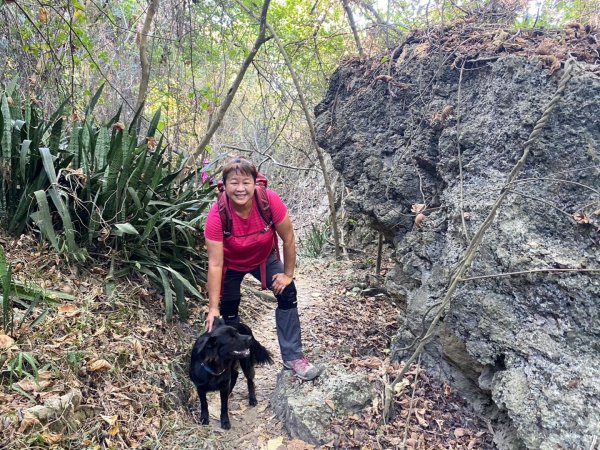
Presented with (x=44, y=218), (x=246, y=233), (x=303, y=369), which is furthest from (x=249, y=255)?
(x=44, y=218)

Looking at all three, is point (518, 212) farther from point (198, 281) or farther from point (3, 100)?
point (3, 100)

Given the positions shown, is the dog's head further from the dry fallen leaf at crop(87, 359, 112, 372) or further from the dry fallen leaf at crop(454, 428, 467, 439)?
the dry fallen leaf at crop(454, 428, 467, 439)

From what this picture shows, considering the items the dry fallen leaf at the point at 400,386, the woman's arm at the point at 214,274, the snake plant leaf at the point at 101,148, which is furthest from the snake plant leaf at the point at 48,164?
the dry fallen leaf at the point at 400,386

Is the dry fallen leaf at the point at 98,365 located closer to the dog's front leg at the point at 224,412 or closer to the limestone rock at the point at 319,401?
the dog's front leg at the point at 224,412

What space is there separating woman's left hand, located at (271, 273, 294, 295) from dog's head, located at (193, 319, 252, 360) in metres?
0.44

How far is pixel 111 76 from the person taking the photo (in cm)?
942

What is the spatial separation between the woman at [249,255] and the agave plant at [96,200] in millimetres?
826

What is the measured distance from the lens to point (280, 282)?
10.5 feet

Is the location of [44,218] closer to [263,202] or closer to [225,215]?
[225,215]

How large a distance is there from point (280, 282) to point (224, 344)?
593 mm

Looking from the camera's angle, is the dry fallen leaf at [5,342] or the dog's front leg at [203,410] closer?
the dry fallen leaf at [5,342]

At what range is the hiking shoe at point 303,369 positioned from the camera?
3230 millimetres

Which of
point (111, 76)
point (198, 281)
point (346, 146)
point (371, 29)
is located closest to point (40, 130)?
point (198, 281)

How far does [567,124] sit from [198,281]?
134 inches
